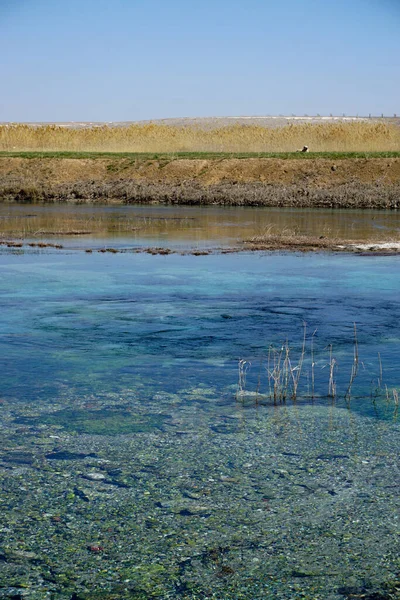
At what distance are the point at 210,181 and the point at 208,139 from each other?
11575mm

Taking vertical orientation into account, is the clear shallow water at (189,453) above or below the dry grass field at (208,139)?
below

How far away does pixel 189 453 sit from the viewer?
23.4 feet

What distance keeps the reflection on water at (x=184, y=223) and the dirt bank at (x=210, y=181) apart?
260 cm

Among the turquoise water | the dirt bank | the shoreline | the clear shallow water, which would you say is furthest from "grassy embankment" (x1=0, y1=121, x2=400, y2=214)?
the clear shallow water

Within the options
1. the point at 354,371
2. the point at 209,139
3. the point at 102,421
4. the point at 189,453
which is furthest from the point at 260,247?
the point at 209,139

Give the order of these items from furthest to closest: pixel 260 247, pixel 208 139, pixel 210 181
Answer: pixel 208 139
pixel 210 181
pixel 260 247

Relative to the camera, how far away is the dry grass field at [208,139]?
50.1 metres

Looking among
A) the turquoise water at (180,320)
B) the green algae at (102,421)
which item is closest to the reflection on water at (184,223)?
the turquoise water at (180,320)

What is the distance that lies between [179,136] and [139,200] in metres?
15.1

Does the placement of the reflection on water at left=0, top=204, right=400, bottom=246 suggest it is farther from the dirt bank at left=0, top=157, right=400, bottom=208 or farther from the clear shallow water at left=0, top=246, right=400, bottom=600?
the clear shallow water at left=0, top=246, right=400, bottom=600

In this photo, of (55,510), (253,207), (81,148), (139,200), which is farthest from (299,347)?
(81,148)

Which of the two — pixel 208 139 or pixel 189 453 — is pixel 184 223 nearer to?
pixel 189 453

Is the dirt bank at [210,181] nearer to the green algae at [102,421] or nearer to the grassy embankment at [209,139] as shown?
the grassy embankment at [209,139]

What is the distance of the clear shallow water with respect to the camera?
205 inches
